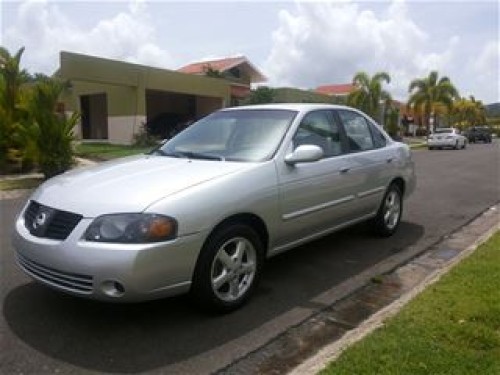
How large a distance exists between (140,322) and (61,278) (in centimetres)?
68

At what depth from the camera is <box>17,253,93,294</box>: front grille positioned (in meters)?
3.92

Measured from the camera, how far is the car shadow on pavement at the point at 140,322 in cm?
381

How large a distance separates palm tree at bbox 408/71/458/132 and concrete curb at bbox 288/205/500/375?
1893 inches

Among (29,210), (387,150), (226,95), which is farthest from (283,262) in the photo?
(226,95)

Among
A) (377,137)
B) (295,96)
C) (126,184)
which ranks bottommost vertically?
(126,184)

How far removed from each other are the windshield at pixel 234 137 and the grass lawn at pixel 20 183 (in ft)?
27.8

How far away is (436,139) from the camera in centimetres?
3516

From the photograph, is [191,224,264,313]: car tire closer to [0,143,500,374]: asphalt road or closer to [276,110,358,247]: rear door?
[0,143,500,374]: asphalt road

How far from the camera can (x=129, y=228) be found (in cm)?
391

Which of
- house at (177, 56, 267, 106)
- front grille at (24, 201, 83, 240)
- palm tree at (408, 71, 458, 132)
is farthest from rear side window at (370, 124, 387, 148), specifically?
palm tree at (408, 71, 458, 132)

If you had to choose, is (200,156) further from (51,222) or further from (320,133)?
(51,222)

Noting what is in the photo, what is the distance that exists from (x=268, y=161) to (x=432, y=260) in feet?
8.03

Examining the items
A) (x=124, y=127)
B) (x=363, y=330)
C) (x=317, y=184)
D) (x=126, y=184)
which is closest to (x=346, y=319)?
(x=363, y=330)

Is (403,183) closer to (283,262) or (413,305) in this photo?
(283,262)
